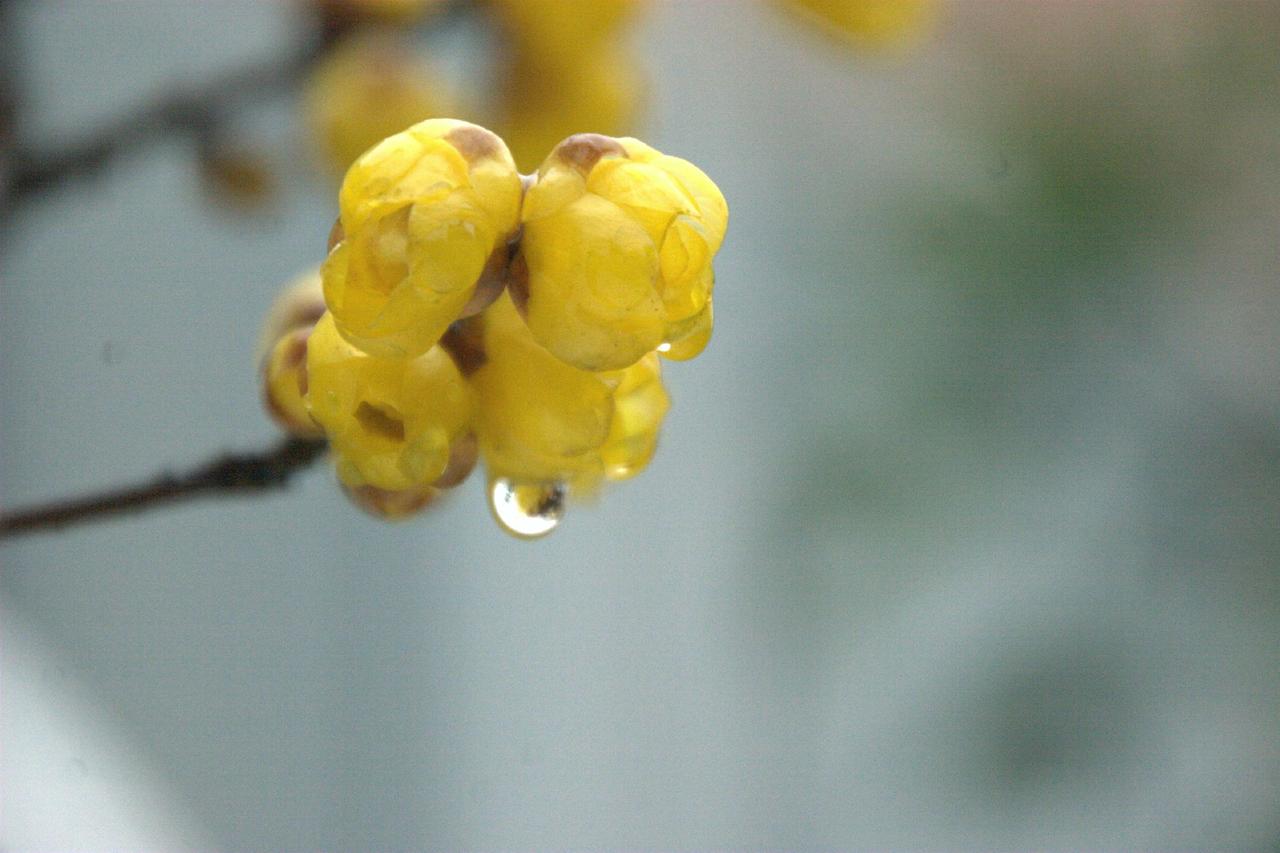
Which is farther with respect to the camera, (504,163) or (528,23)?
(528,23)

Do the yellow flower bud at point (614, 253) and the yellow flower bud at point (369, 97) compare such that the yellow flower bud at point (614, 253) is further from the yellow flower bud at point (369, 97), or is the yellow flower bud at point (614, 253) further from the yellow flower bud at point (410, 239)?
the yellow flower bud at point (369, 97)

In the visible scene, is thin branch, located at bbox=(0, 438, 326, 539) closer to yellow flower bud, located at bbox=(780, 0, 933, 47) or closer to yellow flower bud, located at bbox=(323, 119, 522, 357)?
yellow flower bud, located at bbox=(323, 119, 522, 357)

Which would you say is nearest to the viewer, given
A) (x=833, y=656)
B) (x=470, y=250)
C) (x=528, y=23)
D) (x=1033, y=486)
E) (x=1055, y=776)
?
(x=470, y=250)

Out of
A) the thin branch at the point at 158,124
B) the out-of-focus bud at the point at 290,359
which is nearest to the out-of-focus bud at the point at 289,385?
the out-of-focus bud at the point at 290,359

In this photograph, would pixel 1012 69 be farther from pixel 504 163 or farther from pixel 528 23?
pixel 504 163

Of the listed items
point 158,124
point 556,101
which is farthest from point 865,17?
point 158,124

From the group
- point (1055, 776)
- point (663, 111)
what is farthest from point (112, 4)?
point (1055, 776)

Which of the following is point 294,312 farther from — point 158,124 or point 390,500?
point 158,124
